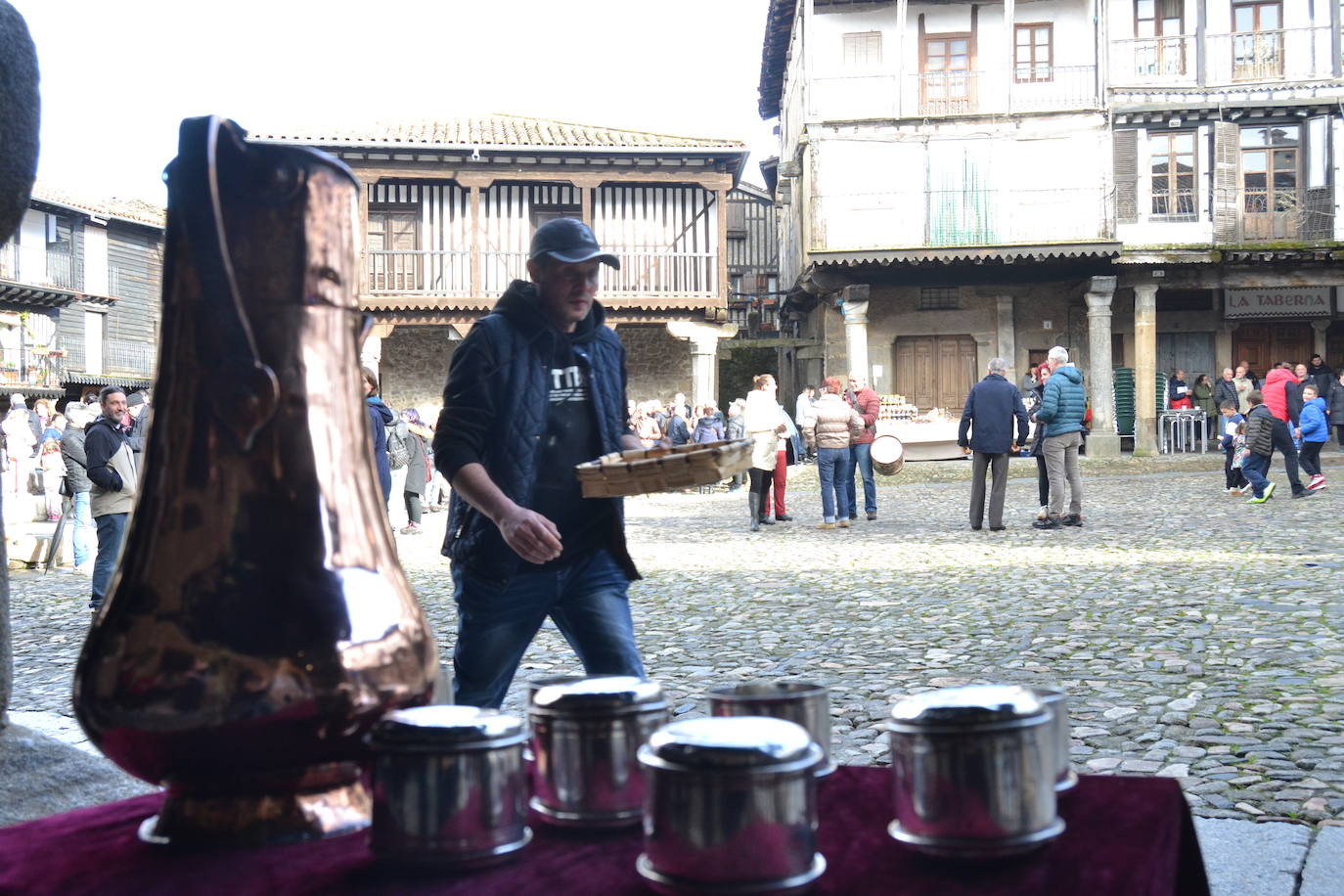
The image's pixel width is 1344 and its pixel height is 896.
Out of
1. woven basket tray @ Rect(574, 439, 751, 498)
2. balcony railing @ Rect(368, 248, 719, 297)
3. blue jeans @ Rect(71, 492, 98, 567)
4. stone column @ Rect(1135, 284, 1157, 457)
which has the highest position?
balcony railing @ Rect(368, 248, 719, 297)

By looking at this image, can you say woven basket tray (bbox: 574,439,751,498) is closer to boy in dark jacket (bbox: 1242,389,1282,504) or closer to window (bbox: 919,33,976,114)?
boy in dark jacket (bbox: 1242,389,1282,504)

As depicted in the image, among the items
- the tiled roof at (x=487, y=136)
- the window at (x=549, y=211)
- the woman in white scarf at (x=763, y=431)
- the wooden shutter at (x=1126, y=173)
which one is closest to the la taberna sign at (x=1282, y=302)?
the wooden shutter at (x=1126, y=173)

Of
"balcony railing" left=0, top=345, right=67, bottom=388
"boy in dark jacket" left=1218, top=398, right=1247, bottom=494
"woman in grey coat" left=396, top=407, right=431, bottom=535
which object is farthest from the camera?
"balcony railing" left=0, top=345, right=67, bottom=388

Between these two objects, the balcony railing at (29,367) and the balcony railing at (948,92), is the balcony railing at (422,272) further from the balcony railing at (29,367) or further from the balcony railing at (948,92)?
the balcony railing at (29,367)

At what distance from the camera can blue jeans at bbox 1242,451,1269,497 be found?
13906 mm

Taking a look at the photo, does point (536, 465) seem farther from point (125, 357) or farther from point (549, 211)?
point (125, 357)

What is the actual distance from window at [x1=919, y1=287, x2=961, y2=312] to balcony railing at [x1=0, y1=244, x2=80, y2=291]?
21.4m

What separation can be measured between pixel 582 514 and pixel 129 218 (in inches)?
1492

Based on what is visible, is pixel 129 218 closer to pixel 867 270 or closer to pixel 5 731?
pixel 867 270

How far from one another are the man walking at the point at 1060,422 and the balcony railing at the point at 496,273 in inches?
501

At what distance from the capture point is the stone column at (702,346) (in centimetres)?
2422

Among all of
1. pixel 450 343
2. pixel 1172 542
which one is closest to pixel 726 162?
pixel 450 343

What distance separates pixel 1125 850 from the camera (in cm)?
99

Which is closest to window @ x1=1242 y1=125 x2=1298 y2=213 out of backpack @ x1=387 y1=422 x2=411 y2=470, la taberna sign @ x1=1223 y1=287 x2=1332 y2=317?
la taberna sign @ x1=1223 y1=287 x2=1332 y2=317
